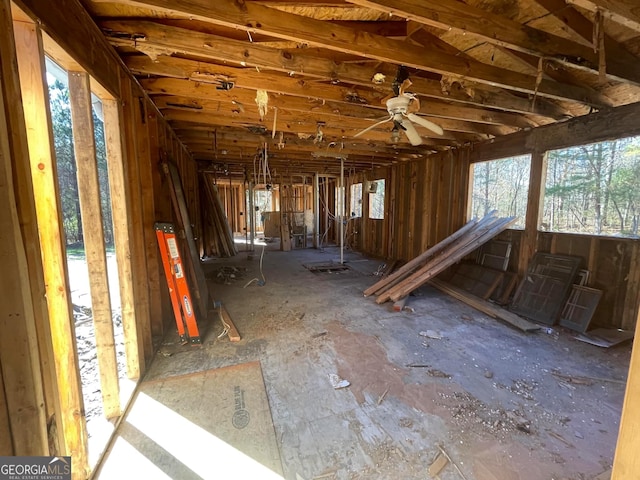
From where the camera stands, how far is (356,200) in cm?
884

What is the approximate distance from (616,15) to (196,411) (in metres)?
3.56

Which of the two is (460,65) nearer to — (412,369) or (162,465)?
(412,369)

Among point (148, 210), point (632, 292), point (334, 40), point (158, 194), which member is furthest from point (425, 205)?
point (148, 210)

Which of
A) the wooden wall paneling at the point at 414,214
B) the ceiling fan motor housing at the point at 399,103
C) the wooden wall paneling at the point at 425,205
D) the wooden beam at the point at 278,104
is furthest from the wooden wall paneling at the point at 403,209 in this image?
the ceiling fan motor housing at the point at 399,103

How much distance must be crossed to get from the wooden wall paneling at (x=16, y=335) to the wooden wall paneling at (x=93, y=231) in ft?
2.49

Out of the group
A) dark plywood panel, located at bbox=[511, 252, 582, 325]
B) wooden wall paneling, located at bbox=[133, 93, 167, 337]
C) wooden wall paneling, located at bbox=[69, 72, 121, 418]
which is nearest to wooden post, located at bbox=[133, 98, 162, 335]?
wooden wall paneling, located at bbox=[133, 93, 167, 337]

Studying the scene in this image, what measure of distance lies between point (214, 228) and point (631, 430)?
25.4 feet

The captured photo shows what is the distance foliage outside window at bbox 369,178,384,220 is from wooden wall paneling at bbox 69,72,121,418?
6.59m

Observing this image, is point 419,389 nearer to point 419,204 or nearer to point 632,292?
point 632,292

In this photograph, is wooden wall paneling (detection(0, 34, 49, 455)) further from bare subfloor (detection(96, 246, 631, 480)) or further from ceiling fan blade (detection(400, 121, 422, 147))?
ceiling fan blade (detection(400, 121, 422, 147))

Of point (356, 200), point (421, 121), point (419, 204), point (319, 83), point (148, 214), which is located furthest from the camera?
point (356, 200)

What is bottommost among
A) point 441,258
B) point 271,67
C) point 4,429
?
point 441,258

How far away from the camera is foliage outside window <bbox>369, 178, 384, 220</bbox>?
7.52 metres

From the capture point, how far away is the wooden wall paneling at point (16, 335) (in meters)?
0.80
